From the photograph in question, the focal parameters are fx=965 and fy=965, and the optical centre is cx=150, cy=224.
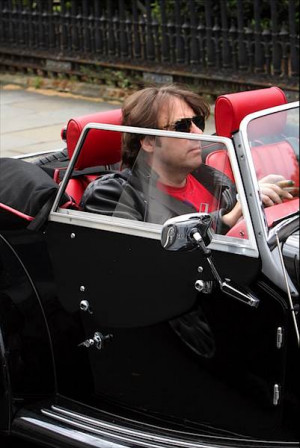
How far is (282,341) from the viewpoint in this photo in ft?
10.8

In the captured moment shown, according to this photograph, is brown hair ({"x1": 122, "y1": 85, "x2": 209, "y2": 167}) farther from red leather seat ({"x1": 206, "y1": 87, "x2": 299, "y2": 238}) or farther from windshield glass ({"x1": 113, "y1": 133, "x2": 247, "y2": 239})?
red leather seat ({"x1": 206, "y1": 87, "x2": 299, "y2": 238})

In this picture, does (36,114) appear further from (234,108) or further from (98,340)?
(98,340)

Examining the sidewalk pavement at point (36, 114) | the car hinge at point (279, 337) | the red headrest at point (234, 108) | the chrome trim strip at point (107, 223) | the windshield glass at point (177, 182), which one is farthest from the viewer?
the sidewalk pavement at point (36, 114)

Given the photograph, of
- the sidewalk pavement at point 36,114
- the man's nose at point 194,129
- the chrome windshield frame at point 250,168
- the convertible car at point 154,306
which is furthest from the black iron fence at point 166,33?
the chrome windshield frame at point 250,168

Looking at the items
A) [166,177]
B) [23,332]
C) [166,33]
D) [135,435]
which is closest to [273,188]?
[166,177]

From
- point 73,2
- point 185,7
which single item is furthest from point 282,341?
point 73,2

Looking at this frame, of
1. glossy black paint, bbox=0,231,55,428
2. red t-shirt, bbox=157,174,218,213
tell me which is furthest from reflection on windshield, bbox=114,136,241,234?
glossy black paint, bbox=0,231,55,428

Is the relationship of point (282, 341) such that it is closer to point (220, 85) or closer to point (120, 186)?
point (120, 186)

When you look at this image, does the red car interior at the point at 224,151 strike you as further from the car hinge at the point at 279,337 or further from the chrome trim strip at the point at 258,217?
the car hinge at the point at 279,337

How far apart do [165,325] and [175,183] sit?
55 cm

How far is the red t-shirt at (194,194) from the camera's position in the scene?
3.57m

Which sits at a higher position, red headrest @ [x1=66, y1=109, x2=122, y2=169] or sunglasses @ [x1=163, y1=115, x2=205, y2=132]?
sunglasses @ [x1=163, y1=115, x2=205, y2=132]

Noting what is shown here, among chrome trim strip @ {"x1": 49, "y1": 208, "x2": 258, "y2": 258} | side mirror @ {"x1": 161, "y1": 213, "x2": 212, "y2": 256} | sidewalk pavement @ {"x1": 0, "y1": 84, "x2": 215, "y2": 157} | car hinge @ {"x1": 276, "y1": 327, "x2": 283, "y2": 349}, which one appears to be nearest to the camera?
side mirror @ {"x1": 161, "y1": 213, "x2": 212, "y2": 256}

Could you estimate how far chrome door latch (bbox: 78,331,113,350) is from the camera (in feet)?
12.6
